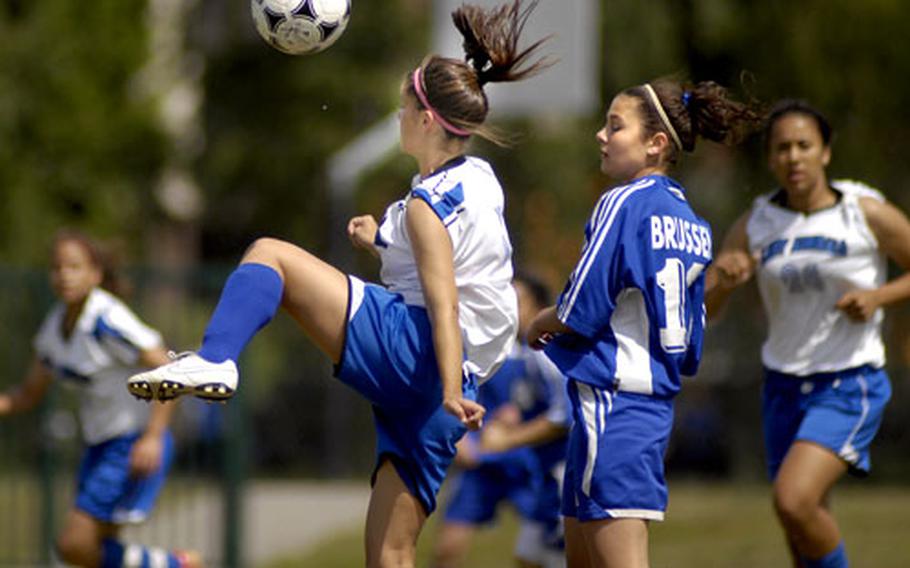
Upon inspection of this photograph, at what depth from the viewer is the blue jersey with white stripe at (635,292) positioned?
530cm

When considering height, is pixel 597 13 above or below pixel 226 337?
above

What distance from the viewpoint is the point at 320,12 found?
606 centimetres

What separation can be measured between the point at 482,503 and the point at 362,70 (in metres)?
17.7

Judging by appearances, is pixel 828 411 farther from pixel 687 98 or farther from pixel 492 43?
pixel 492 43

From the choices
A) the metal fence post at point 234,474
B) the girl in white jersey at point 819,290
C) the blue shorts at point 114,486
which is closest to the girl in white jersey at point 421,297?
the girl in white jersey at point 819,290

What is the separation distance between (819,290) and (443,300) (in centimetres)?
236

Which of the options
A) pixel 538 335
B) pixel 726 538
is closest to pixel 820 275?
pixel 538 335

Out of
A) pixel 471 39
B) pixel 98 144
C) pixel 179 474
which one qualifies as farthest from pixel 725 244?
pixel 98 144

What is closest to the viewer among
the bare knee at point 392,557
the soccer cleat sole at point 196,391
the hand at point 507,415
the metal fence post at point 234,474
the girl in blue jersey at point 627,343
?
the soccer cleat sole at point 196,391

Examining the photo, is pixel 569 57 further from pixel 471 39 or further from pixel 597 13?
pixel 471 39

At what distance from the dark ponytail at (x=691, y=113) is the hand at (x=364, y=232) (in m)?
0.94

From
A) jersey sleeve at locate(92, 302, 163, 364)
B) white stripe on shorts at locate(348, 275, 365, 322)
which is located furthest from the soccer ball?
jersey sleeve at locate(92, 302, 163, 364)

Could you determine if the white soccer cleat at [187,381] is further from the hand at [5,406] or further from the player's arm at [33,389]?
the player's arm at [33,389]

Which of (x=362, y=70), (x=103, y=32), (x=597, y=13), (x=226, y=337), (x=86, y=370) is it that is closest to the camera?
(x=226, y=337)
